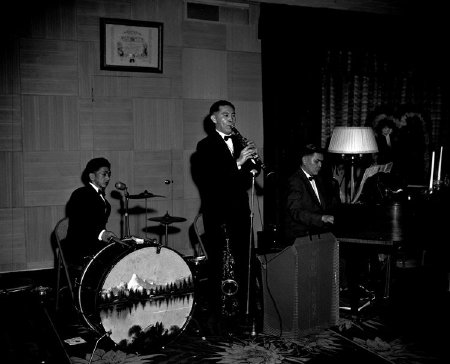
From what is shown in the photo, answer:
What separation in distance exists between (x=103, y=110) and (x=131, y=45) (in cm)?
83

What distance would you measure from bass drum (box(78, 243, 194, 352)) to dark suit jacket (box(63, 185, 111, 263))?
66cm

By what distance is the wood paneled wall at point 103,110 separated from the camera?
214 inches

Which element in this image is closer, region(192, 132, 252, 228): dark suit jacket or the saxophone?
region(192, 132, 252, 228): dark suit jacket

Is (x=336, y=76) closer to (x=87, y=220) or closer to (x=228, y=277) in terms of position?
(x=228, y=277)

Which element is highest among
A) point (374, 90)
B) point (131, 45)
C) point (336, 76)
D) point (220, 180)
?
point (131, 45)

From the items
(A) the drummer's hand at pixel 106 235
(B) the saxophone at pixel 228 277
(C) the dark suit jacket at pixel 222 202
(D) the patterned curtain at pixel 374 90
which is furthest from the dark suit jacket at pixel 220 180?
(D) the patterned curtain at pixel 374 90

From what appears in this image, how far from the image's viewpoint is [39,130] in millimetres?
5523

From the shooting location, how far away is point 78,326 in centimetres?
426

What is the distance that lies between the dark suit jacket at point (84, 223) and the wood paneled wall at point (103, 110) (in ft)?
3.79

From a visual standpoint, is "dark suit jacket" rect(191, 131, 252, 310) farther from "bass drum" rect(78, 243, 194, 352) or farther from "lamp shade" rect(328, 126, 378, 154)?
"lamp shade" rect(328, 126, 378, 154)

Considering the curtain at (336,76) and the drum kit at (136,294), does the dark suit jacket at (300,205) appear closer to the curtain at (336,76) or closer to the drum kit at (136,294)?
the drum kit at (136,294)

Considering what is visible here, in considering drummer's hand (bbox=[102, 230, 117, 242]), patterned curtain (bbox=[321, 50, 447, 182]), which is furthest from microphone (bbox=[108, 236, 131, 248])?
patterned curtain (bbox=[321, 50, 447, 182])

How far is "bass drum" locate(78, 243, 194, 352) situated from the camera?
3518mm

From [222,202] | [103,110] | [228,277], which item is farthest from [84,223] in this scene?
[103,110]
